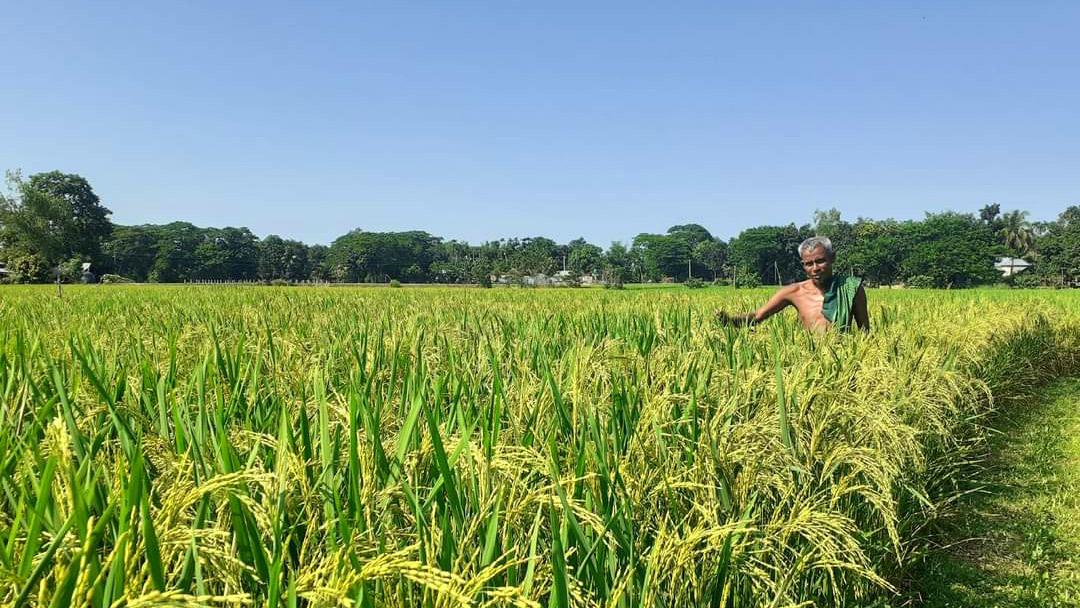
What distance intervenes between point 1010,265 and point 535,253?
225 feet

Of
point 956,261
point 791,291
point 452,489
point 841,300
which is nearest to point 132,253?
point 791,291

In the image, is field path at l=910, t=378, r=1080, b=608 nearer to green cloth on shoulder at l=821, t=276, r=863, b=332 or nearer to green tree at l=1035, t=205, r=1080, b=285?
green cloth on shoulder at l=821, t=276, r=863, b=332

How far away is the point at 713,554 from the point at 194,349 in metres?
3.39

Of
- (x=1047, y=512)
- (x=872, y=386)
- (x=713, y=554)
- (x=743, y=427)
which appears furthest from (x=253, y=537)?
(x=1047, y=512)

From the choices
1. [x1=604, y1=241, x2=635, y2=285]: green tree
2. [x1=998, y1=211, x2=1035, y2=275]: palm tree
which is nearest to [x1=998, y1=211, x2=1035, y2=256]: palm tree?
[x1=998, y1=211, x2=1035, y2=275]: palm tree

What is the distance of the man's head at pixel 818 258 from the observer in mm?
4770

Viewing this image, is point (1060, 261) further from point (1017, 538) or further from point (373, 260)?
point (373, 260)

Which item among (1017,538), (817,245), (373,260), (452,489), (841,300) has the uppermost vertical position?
(373,260)

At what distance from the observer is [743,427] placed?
1729 mm

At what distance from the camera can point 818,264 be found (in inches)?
189

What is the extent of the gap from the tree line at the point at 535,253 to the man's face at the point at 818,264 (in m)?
44.8

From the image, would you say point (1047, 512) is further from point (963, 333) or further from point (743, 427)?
point (743, 427)

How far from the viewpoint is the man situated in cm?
477

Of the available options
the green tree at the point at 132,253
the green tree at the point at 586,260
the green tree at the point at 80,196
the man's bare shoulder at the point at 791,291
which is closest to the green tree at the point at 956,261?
the green tree at the point at 586,260
